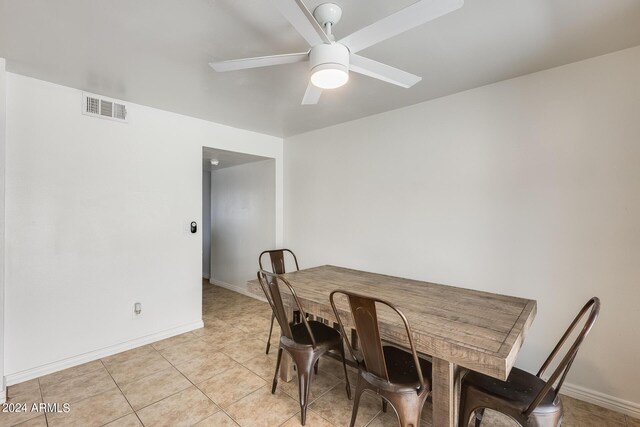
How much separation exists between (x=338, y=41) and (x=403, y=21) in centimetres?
32

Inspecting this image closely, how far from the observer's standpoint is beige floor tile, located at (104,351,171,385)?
7.66 ft

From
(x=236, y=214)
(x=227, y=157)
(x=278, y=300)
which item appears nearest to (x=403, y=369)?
(x=278, y=300)

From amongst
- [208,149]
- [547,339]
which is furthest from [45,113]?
[547,339]

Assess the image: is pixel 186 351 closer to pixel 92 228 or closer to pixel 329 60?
pixel 92 228

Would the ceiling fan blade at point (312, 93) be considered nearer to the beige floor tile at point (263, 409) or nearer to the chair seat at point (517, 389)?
the chair seat at point (517, 389)

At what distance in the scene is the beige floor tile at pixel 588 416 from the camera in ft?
6.03

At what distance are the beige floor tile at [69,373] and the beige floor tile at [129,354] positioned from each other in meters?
0.08

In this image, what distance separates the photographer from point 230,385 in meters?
2.21

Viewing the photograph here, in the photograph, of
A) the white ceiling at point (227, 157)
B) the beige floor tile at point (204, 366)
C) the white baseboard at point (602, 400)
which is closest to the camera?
the white baseboard at point (602, 400)

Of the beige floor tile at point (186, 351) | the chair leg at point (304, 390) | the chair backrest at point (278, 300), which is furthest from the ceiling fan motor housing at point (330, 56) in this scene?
the beige floor tile at point (186, 351)

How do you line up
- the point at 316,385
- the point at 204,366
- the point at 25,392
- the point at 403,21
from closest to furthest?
1. the point at 403,21
2. the point at 25,392
3. the point at 316,385
4. the point at 204,366

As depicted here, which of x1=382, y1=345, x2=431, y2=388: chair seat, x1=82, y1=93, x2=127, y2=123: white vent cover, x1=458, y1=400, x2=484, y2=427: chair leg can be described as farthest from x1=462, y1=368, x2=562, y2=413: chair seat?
x1=82, y1=93, x2=127, y2=123: white vent cover

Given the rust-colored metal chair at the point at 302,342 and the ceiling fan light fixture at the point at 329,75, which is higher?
the ceiling fan light fixture at the point at 329,75

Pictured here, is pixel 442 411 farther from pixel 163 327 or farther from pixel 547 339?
pixel 163 327
